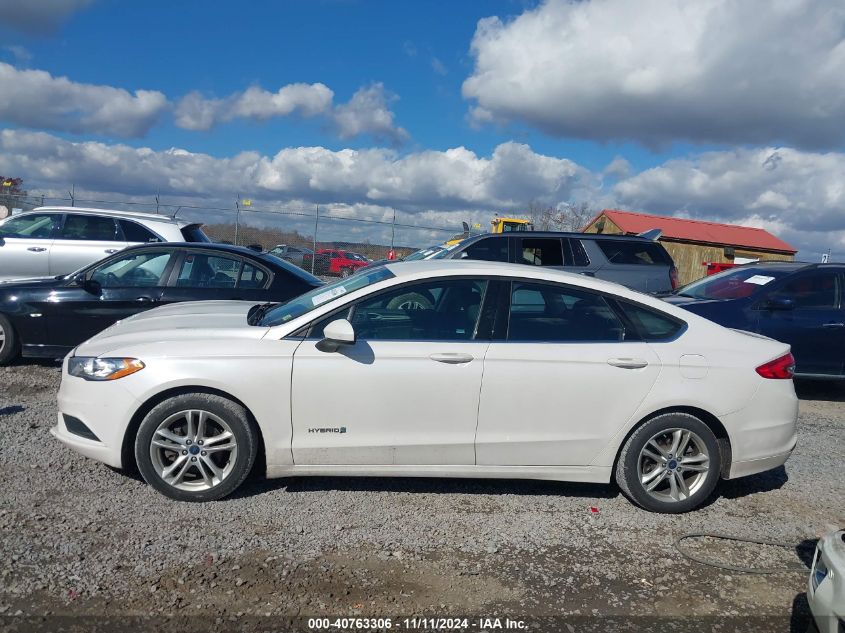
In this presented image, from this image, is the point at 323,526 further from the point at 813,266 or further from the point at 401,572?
the point at 813,266

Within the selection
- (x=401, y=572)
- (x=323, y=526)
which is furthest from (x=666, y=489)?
(x=323, y=526)

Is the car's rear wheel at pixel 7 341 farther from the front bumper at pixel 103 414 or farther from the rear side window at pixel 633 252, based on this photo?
the rear side window at pixel 633 252

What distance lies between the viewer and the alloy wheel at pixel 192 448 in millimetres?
3953

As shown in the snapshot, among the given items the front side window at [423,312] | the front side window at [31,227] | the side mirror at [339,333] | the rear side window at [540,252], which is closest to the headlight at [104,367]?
the side mirror at [339,333]

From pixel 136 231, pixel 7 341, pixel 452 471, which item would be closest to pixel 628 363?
pixel 452 471

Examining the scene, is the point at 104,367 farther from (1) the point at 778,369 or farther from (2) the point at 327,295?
(1) the point at 778,369

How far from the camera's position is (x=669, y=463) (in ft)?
14.0

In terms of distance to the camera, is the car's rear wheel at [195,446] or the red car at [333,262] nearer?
the car's rear wheel at [195,446]

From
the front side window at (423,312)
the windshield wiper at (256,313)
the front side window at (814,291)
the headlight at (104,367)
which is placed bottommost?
the headlight at (104,367)

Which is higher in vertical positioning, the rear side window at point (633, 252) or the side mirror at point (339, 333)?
the rear side window at point (633, 252)

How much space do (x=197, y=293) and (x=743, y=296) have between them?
603 centimetres

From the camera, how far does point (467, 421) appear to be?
4.07 meters

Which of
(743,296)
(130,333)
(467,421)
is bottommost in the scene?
(467,421)

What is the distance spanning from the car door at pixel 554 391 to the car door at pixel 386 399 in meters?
0.13
